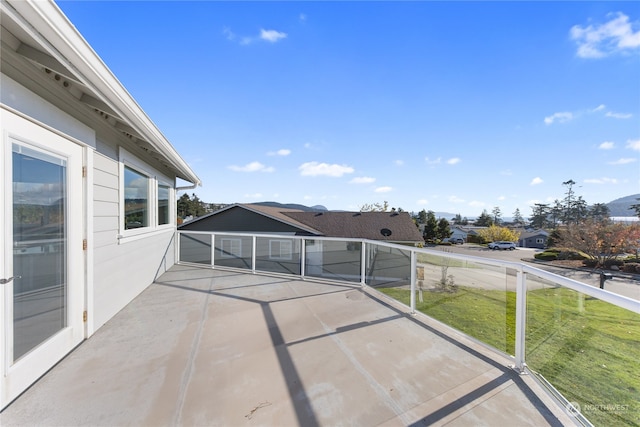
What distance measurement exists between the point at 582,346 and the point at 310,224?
50.1 feet

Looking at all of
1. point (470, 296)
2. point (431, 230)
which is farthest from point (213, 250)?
point (431, 230)

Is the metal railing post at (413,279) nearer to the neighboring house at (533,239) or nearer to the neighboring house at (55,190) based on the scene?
the neighboring house at (55,190)

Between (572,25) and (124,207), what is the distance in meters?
11.2

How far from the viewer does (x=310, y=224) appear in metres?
16.7

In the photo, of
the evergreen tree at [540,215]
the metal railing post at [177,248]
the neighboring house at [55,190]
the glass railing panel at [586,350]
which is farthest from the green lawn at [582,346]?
the evergreen tree at [540,215]

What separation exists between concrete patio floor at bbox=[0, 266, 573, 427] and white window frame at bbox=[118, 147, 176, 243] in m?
1.26

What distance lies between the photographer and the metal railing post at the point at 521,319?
2.02 m

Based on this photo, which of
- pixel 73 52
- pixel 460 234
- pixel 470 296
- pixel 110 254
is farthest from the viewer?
pixel 460 234

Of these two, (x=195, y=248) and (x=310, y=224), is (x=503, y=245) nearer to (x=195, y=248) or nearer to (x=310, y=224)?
(x=310, y=224)

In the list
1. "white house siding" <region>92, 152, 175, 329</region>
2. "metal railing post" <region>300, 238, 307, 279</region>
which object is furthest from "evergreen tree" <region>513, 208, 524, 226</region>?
"white house siding" <region>92, 152, 175, 329</region>

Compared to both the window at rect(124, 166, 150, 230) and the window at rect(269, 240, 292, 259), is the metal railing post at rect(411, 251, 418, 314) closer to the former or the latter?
the window at rect(269, 240, 292, 259)

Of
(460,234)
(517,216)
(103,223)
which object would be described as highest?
(103,223)

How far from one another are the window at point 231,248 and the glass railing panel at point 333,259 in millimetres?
1791

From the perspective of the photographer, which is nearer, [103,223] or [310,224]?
[103,223]
